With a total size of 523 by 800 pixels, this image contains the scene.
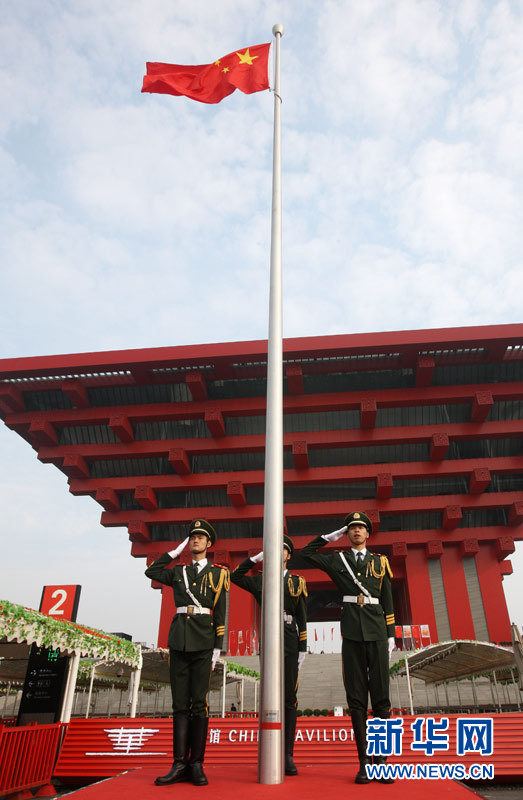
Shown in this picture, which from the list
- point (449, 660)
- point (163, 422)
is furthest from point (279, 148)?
point (163, 422)

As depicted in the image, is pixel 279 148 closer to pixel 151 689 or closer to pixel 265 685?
pixel 265 685

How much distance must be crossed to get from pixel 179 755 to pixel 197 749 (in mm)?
144

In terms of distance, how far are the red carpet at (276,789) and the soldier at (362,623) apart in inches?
14.2

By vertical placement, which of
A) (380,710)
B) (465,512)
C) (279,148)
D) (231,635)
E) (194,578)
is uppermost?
(465,512)

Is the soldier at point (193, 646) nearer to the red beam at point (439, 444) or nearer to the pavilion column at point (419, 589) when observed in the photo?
the red beam at point (439, 444)

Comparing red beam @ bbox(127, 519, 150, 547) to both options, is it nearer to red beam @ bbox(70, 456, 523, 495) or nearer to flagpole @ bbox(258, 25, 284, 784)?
red beam @ bbox(70, 456, 523, 495)

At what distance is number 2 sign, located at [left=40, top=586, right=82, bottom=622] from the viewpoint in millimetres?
14094

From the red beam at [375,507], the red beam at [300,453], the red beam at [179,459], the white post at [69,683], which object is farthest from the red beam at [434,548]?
the white post at [69,683]

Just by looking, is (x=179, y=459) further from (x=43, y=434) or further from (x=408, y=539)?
(x=408, y=539)

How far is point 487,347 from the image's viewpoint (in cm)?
2141

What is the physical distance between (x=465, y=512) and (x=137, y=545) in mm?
15860

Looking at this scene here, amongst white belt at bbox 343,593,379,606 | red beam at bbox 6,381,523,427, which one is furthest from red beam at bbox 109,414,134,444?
white belt at bbox 343,593,379,606

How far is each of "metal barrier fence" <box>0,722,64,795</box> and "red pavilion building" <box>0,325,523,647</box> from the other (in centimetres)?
1519

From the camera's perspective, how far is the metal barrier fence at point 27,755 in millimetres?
7246
